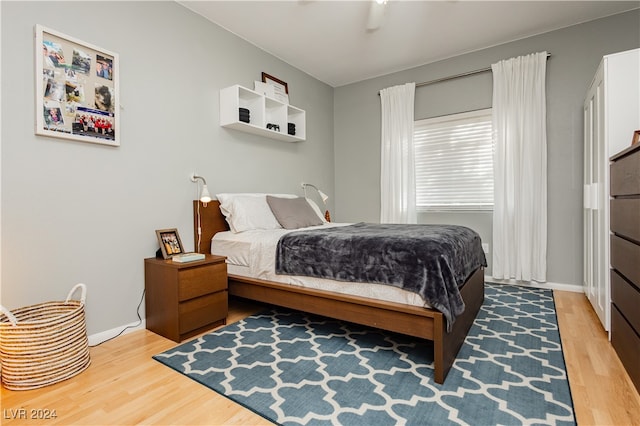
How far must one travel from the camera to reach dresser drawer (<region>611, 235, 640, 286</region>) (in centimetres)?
166

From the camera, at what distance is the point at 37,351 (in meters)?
1.69

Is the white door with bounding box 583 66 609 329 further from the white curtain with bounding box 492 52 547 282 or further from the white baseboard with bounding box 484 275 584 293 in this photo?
the white curtain with bounding box 492 52 547 282

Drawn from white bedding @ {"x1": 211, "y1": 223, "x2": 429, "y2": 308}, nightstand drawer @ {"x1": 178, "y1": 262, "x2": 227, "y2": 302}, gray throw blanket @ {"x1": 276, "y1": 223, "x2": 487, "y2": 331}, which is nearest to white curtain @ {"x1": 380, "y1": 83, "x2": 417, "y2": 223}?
gray throw blanket @ {"x1": 276, "y1": 223, "x2": 487, "y2": 331}

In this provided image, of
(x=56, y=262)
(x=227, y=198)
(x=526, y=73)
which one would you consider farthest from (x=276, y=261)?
(x=526, y=73)

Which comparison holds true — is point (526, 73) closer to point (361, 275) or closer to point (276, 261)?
point (361, 275)

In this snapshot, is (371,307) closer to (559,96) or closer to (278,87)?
(278,87)

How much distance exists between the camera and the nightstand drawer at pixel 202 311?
7.36ft

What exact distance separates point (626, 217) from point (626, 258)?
225 millimetres

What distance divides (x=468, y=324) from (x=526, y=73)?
9.18ft

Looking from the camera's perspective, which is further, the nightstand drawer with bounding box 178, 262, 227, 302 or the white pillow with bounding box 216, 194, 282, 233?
the white pillow with bounding box 216, 194, 282, 233

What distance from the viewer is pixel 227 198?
3.02 m

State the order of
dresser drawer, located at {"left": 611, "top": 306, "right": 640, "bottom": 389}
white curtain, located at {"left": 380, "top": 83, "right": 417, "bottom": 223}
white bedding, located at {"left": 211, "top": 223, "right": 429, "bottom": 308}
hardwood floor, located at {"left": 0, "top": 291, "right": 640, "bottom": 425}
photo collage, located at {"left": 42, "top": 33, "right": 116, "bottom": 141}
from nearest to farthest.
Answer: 1. hardwood floor, located at {"left": 0, "top": 291, "right": 640, "bottom": 425}
2. dresser drawer, located at {"left": 611, "top": 306, "right": 640, "bottom": 389}
3. white bedding, located at {"left": 211, "top": 223, "right": 429, "bottom": 308}
4. photo collage, located at {"left": 42, "top": 33, "right": 116, "bottom": 141}
5. white curtain, located at {"left": 380, "top": 83, "right": 417, "bottom": 223}

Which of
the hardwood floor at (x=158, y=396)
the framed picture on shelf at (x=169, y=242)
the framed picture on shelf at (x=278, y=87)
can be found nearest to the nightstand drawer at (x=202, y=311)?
the hardwood floor at (x=158, y=396)

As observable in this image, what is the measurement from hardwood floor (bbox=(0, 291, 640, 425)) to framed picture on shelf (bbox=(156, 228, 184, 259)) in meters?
0.72
